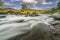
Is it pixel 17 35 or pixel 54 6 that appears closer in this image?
pixel 17 35

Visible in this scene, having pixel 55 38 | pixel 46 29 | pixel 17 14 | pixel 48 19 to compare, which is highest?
pixel 17 14

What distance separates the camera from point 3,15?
89.7 inches

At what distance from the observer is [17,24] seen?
2.26m

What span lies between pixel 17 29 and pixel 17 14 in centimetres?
31

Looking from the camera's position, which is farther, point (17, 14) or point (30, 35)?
point (17, 14)

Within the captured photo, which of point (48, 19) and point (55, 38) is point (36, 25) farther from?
point (55, 38)

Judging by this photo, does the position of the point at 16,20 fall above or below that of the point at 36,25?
above

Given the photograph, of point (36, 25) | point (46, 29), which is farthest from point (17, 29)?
point (46, 29)

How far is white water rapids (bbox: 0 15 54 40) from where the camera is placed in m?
2.15

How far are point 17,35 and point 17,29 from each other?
112 millimetres

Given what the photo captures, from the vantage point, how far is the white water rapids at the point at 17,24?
215 cm

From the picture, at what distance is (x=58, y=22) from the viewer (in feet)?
7.86

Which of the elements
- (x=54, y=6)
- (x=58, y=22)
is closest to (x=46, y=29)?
(x=58, y=22)

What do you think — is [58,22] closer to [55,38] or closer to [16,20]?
[55,38]
